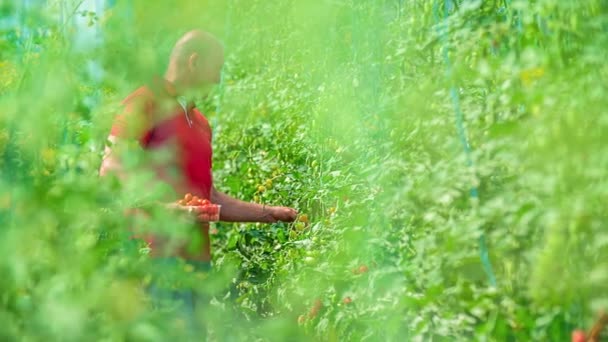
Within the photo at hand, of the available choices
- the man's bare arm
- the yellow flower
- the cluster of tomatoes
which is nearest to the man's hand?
the man's bare arm

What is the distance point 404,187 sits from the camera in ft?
7.18

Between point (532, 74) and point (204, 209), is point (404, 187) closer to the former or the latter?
point (532, 74)

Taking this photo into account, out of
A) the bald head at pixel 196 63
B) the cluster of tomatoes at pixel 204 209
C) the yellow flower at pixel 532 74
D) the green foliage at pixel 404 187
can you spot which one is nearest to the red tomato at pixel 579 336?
the green foliage at pixel 404 187

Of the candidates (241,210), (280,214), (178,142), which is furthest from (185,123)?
(280,214)

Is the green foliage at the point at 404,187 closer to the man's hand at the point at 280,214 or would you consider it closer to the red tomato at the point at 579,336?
the red tomato at the point at 579,336

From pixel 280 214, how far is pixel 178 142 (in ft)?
1.78

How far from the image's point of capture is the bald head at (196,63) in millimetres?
3312

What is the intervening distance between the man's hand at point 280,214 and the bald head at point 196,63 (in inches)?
22.4

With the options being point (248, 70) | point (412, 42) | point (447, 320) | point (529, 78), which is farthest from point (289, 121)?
point (529, 78)

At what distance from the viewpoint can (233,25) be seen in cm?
570

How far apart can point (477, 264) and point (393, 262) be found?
715 mm

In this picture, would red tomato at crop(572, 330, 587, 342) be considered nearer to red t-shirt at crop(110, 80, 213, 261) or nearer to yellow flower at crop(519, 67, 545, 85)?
yellow flower at crop(519, 67, 545, 85)

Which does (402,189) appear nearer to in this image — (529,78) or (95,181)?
(529,78)

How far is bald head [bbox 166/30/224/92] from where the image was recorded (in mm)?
3312
